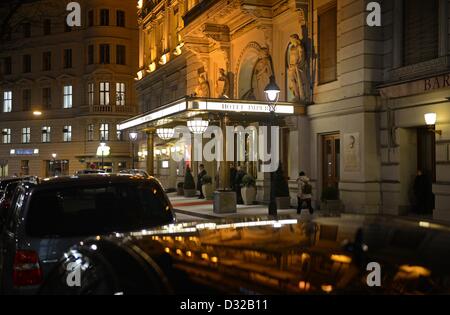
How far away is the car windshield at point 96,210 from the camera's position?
20.4 feet

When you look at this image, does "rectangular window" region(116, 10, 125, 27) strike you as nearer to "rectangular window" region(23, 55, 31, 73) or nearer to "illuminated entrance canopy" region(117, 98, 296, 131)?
"rectangular window" region(23, 55, 31, 73)

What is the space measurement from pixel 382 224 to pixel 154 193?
3.57 m

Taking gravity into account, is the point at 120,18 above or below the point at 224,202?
above

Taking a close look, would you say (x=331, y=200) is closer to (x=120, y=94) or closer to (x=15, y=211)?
(x=15, y=211)

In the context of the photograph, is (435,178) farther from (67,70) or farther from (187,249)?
(67,70)

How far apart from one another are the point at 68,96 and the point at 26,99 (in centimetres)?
631

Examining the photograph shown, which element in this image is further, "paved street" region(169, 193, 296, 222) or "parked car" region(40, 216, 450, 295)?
"paved street" region(169, 193, 296, 222)

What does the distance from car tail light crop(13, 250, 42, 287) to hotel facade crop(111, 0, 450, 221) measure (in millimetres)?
14455

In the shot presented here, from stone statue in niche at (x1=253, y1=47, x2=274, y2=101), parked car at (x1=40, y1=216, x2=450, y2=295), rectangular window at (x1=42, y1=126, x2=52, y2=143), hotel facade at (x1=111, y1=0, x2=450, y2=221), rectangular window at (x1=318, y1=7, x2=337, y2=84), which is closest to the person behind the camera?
parked car at (x1=40, y1=216, x2=450, y2=295)

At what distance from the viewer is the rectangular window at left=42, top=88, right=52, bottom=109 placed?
67562mm

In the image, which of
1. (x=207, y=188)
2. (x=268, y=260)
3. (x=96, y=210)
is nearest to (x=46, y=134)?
(x=207, y=188)

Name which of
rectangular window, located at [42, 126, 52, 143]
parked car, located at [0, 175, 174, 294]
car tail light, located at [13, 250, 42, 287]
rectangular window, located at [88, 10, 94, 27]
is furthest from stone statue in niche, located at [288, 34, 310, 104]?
rectangular window, located at [42, 126, 52, 143]

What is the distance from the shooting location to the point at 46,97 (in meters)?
68.0

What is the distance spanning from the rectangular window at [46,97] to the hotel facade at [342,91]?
36.7m
